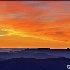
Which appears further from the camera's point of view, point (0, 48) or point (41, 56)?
point (41, 56)

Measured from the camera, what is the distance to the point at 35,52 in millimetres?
5207

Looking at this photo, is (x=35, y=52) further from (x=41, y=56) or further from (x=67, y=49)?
(x=67, y=49)

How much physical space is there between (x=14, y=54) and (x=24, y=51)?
32 cm

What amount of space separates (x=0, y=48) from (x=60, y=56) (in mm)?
1564

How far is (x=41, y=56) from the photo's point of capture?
532 centimetres
